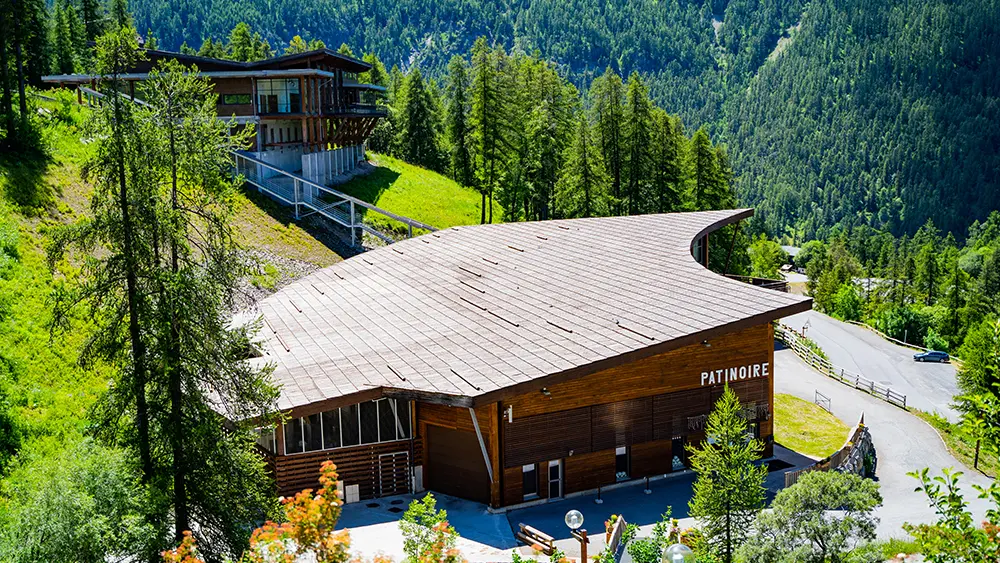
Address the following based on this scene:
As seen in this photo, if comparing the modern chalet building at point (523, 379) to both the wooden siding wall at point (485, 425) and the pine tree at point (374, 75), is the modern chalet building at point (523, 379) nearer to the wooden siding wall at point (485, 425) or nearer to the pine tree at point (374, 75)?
the wooden siding wall at point (485, 425)

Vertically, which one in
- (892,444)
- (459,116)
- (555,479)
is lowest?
(892,444)

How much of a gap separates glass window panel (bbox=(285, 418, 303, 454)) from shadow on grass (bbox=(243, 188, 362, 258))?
24.9m

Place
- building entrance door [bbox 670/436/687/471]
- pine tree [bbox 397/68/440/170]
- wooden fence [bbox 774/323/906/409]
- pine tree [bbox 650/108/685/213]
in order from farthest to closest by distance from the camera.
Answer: pine tree [bbox 397/68/440/170]
pine tree [bbox 650/108/685/213]
wooden fence [bbox 774/323/906/409]
building entrance door [bbox 670/436/687/471]

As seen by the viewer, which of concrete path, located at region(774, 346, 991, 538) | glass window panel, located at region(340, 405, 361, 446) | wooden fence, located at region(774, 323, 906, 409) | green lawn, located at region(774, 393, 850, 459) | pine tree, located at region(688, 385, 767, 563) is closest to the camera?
pine tree, located at region(688, 385, 767, 563)

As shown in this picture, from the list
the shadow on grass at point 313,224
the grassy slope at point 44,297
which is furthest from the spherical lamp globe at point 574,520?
the shadow on grass at point 313,224

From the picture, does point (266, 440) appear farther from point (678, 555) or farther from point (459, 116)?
point (459, 116)

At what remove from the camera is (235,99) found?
58562 millimetres

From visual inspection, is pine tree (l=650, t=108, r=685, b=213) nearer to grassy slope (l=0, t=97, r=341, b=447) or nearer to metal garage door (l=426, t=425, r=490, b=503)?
grassy slope (l=0, t=97, r=341, b=447)

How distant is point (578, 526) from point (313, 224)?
117 ft

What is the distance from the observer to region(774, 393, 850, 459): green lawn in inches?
1328

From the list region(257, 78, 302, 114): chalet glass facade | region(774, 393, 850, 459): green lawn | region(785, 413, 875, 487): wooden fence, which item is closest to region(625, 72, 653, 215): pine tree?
region(257, 78, 302, 114): chalet glass facade

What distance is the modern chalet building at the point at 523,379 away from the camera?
25531mm

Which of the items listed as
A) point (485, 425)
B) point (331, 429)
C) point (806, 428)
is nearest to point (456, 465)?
point (485, 425)

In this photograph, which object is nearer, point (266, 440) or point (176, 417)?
point (176, 417)
